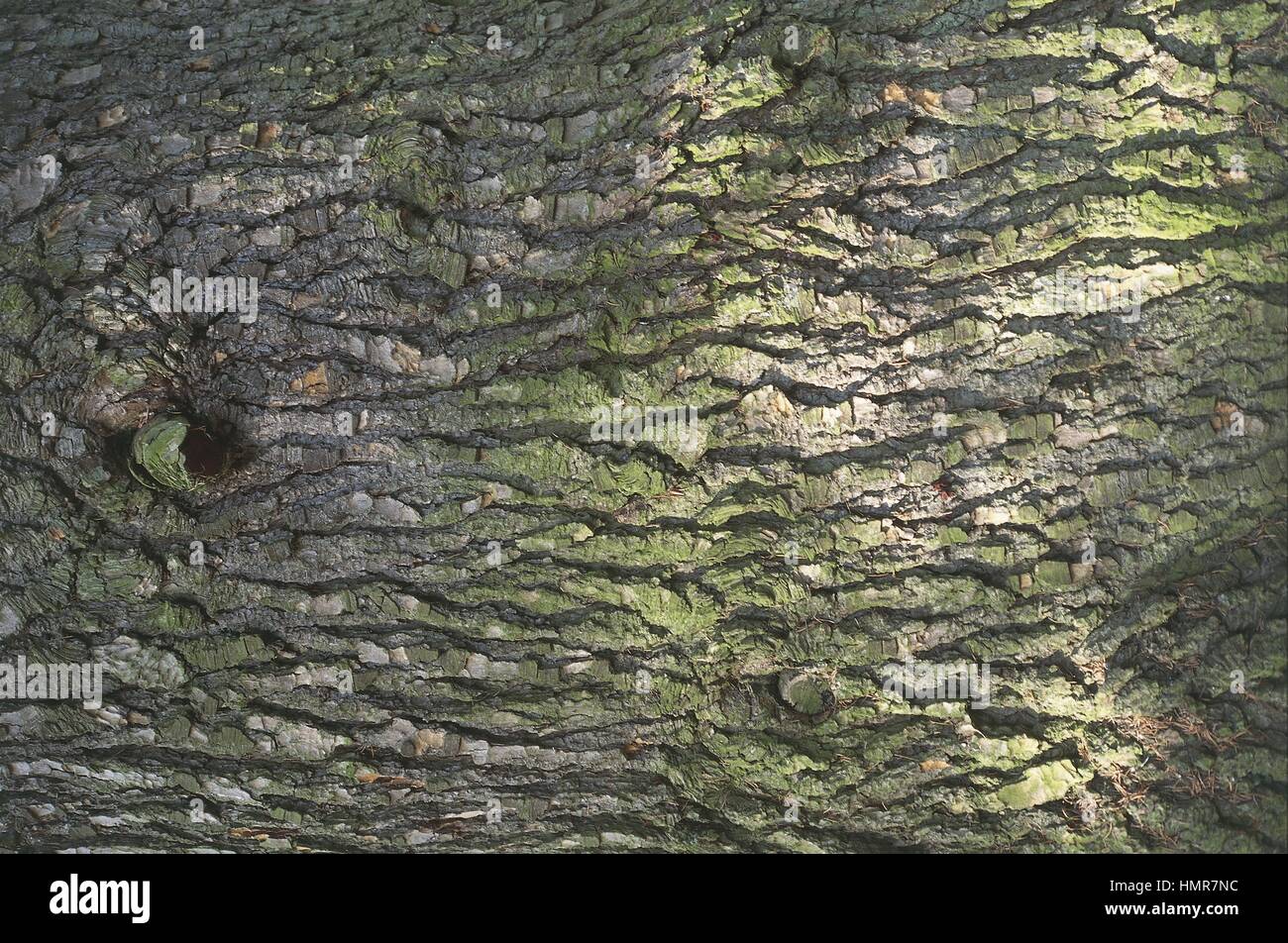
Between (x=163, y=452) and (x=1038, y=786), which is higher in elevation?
(x=163, y=452)

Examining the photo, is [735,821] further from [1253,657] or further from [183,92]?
[183,92]

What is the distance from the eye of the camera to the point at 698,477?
2.08m

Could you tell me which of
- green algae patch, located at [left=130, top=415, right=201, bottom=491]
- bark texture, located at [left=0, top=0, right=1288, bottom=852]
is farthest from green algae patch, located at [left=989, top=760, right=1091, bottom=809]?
green algae patch, located at [left=130, top=415, right=201, bottom=491]

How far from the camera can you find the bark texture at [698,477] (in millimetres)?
2064

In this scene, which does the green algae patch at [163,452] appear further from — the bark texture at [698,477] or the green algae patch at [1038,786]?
the green algae patch at [1038,786]

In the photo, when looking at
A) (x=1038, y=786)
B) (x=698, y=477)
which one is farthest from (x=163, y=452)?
(x=1038, y=786)

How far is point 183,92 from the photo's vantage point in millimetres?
2246

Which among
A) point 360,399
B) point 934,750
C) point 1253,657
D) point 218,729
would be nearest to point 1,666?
point 218,729

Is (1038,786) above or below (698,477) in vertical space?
below

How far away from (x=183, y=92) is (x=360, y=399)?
3.16 feet

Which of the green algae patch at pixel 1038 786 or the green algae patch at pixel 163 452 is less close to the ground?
the green algae patch at pixel 163 452

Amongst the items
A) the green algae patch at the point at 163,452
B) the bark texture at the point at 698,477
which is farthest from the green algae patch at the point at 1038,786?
the green algae patch at the point at 163,452

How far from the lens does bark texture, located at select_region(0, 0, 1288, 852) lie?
206 centimetres

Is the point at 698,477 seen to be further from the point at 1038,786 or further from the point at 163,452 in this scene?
the point at 163,452
